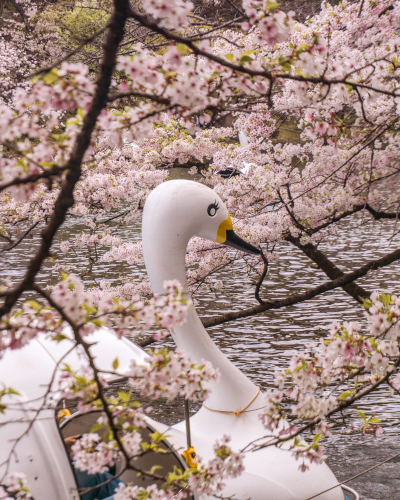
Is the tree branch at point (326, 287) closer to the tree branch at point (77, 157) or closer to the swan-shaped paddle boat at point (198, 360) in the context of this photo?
the swan-shaped paddle boat at point (198, 360)

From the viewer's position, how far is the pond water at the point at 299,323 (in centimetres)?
550

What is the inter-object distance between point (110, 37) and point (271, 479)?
306cm

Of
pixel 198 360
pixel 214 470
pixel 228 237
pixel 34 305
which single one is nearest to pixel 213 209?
pixel 228 237

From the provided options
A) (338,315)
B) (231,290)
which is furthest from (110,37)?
(231,290)

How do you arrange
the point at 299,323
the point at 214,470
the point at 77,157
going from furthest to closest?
the point at 299,323, the point at 214,470, the point at 77,157

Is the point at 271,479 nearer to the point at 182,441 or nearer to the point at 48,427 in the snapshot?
the point at 182,441

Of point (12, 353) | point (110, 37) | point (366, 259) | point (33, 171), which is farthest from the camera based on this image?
point (366, 259)

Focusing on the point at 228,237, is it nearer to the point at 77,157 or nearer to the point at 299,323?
the point at 77,157

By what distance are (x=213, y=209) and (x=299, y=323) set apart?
19.8ft

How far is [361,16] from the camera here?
6.64 meters

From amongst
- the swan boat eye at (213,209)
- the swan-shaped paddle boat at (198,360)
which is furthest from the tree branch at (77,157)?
the swan boat eye at (213,209)

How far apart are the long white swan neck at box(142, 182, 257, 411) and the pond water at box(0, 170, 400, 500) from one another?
1.09 m

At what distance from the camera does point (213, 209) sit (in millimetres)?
4109

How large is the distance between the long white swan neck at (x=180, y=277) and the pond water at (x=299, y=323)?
42.8 inches
